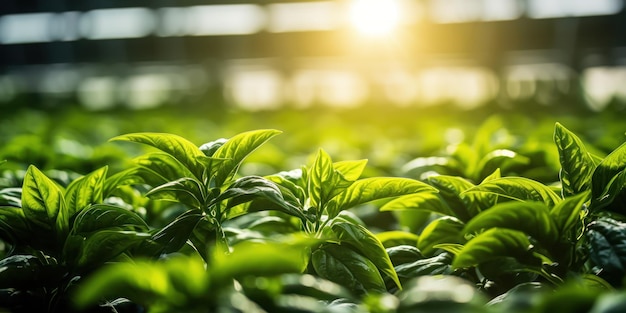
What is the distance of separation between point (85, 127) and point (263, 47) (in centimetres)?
310

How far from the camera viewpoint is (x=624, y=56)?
7082mm

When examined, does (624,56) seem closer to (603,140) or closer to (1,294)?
(603,140)

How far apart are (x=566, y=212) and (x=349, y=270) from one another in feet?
1.07

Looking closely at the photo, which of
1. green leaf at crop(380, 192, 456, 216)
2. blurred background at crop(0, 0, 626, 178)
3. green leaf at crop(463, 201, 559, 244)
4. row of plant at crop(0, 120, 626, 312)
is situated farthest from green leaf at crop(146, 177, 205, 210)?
blurred background at crop(0, 0, 626, 178)

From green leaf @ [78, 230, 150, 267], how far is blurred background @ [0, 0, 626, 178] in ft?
15.7

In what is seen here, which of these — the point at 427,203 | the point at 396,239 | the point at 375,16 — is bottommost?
the point at 396,239

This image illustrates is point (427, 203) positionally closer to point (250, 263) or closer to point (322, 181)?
point (322, 181)

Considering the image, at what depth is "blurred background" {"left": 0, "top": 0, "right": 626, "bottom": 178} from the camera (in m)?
6.29

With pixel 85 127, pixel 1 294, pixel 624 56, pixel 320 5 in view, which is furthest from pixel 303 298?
pixel 624 56

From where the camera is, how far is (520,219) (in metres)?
0.79

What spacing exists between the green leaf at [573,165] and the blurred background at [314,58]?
454cm

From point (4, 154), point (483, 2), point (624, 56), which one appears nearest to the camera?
point (4, 154)

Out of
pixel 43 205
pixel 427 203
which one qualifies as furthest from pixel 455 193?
pixel 43 205

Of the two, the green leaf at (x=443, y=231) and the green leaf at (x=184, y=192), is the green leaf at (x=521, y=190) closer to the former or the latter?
the green leaf at (x=443, y=231)
